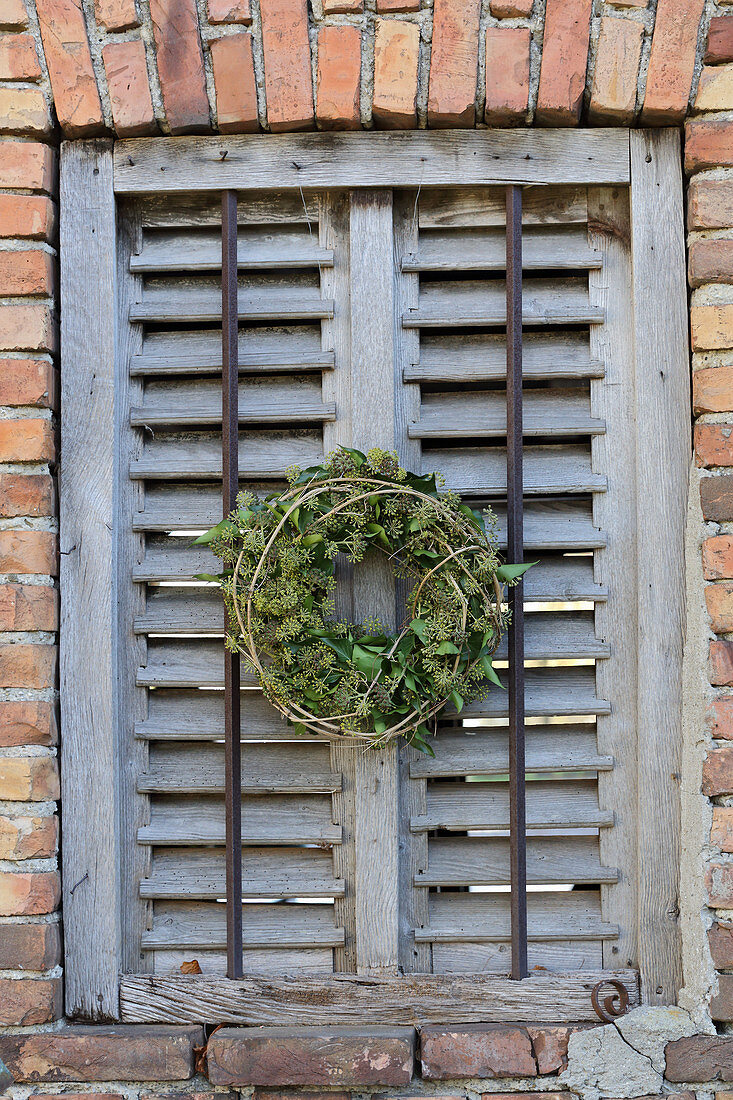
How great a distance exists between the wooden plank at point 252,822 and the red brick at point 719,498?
3.20 feet

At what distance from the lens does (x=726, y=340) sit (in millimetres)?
1573

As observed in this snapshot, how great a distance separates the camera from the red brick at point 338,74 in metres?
1.57

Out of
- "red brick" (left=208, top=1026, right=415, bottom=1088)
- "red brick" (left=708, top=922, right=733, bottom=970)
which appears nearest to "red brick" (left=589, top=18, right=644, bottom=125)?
"red brick" (left=708, top=922, right=733, bottom=970)

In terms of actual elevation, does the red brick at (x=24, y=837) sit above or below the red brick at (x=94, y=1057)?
above

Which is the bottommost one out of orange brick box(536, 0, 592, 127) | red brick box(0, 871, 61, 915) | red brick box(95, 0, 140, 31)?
red brick box(0, 871, 61, 915)

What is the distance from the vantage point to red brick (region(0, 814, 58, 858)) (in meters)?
1.56

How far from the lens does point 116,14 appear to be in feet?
5.17

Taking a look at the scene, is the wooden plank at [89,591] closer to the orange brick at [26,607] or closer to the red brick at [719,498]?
the orange brick at [26,607]

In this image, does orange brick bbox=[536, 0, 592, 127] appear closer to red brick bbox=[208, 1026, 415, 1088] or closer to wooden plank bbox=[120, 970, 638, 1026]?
wooden plank bbox=[120, 970, 638, 1026]

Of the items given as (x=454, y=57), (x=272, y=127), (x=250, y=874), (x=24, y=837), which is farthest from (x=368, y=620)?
(x=454, y=57)

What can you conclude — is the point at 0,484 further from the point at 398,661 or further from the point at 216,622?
the point at 398,661

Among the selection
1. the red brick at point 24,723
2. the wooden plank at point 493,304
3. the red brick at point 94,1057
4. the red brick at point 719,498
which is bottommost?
the red brick at point 94,1057

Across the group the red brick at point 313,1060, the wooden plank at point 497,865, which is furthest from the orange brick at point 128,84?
the red brick at point 313,1060

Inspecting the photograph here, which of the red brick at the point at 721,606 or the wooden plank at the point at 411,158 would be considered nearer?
the red brick at the point at 721,606
